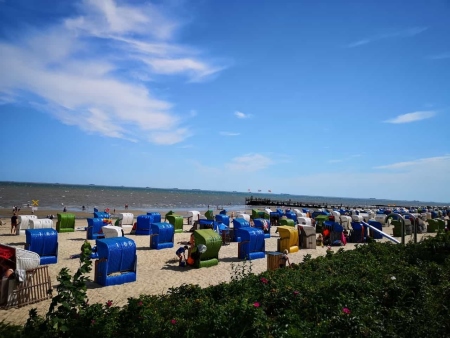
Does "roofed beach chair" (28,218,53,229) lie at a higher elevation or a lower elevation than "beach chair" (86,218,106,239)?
higher

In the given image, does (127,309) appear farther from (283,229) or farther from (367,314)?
(283,229)

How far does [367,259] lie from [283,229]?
7.61 meters

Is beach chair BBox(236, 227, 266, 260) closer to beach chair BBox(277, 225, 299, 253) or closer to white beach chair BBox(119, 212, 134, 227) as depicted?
beach chair BBox(277, 225, 299, 253)

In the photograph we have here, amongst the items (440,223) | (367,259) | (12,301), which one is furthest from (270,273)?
(440,223)

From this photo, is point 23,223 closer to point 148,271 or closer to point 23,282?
point 148,271

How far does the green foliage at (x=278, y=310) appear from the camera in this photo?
544 centimetres

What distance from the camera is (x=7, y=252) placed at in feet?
32.1

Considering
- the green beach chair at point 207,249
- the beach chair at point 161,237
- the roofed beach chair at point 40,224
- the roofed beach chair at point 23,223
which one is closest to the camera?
the green beach chair at point 207,249

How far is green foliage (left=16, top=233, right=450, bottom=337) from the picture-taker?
5.44 meters

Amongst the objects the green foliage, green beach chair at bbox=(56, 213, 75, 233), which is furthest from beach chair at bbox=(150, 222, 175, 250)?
the green foliage

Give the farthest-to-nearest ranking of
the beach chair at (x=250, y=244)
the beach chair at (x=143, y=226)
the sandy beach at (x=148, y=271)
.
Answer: the beach chair at (x=143, y=226)
the beach chair at (x=250, y=244)
the sandy beach at (x=148, y=271)

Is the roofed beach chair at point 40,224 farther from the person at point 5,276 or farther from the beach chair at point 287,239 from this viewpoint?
the beach chair at point 287,239

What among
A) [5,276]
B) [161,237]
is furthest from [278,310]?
[161,237]

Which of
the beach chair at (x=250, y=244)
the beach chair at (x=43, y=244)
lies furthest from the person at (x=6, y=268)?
the beach chair at (x=250, y=244)
